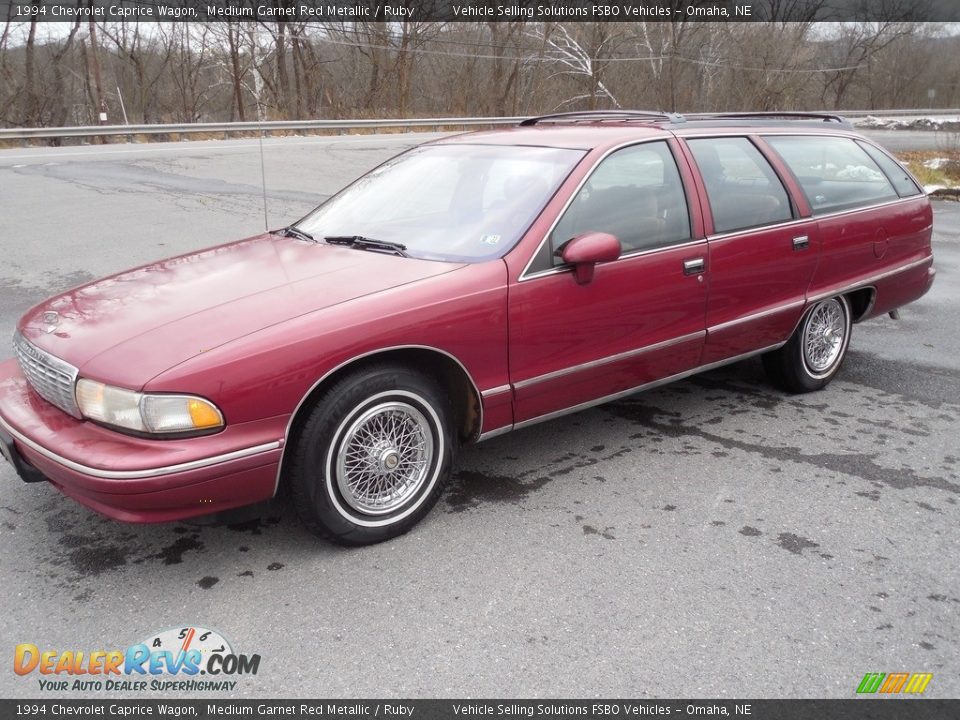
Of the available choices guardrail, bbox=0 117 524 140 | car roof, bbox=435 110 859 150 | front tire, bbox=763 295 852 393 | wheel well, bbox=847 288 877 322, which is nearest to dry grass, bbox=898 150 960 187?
guardrail, bbox=0 117 524 140

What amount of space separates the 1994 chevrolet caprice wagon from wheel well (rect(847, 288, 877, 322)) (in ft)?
0.40

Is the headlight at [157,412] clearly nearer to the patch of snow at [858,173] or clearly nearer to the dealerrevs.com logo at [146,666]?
the dealerrevs.com logo at [146,666]

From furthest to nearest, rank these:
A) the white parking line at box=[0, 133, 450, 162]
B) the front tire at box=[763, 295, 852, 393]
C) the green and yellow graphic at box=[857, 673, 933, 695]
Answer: the white parking line at box=[0, 133, 450, 162], the front tire at box=[763, 295, 852, 393], the green and yellow graphic at box=[857, 673, 933, 695]

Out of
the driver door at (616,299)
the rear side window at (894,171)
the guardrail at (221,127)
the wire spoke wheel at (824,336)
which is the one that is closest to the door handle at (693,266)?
the driver door at (616,299)

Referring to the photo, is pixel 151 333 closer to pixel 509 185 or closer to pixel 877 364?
pixel 509 185

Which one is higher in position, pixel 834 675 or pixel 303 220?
pixel 303 220

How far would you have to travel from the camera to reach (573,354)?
3.66 metres

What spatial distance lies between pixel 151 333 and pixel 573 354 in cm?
175

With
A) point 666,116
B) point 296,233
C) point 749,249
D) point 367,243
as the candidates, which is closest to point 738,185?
point 749,249

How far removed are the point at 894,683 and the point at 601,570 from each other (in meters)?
1.00

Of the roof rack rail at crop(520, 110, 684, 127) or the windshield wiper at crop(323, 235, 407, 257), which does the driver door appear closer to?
the roof rack rail at crop(520, 110, 684, 127)

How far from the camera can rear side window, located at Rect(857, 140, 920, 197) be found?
5.32 m

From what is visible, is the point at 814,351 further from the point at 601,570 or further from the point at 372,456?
the point at 372,456
